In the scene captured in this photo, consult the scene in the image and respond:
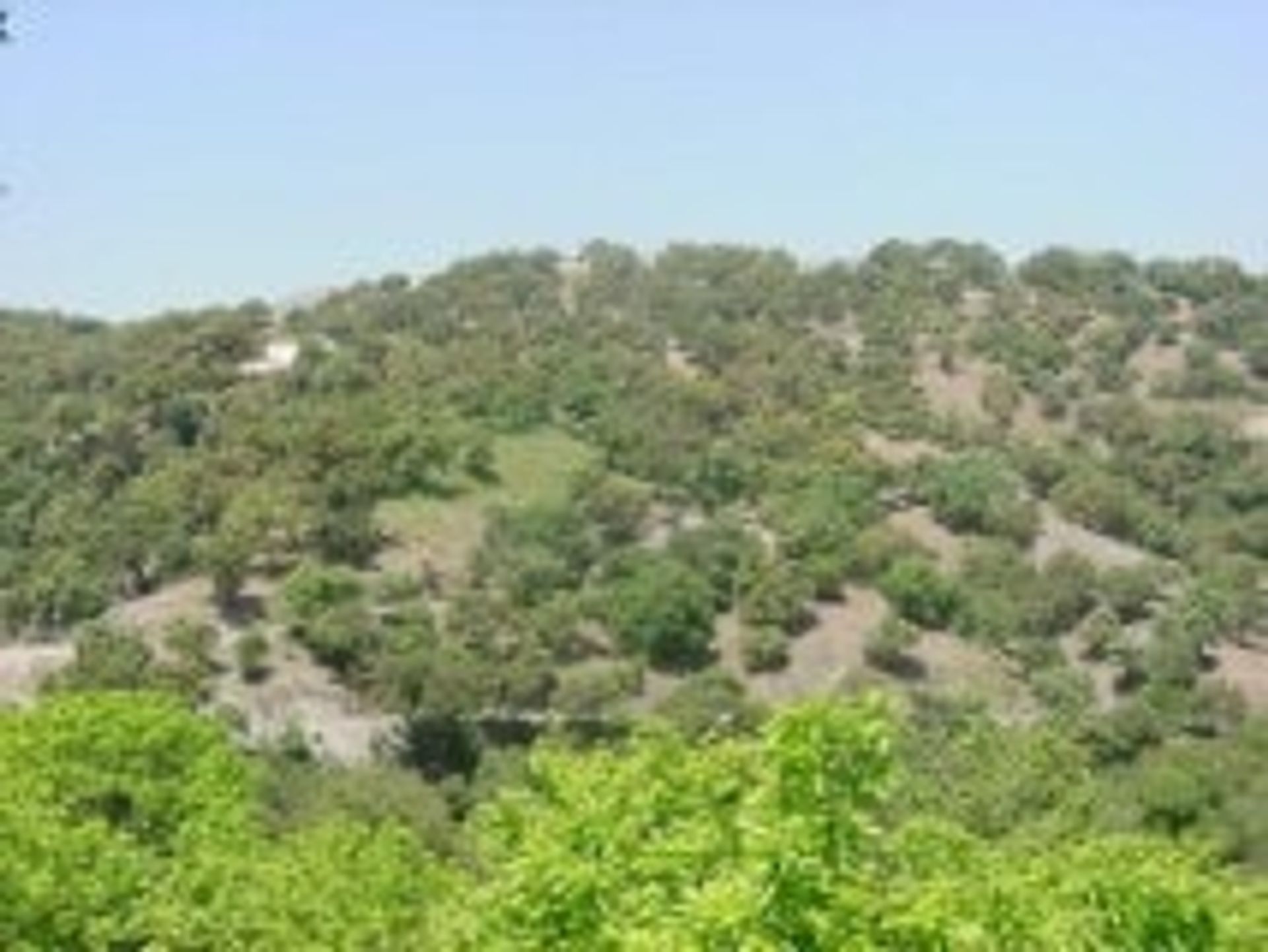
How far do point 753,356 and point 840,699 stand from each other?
537ft

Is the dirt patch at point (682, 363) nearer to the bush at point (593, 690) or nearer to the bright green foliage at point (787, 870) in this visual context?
the bush at point (593, 690)

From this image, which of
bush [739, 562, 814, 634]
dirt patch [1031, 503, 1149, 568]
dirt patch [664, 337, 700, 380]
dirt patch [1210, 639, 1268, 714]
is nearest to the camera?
bush [739, 562, 814, 634]

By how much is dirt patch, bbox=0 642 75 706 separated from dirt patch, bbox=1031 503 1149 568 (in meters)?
61.8

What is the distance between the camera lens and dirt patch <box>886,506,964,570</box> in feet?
534

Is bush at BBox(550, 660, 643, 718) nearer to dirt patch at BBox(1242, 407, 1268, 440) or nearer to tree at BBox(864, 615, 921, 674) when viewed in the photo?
tree at BBox(864, 615, 921, 674)

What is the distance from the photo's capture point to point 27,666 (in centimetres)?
12975

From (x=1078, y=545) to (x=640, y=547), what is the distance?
30.5 metres

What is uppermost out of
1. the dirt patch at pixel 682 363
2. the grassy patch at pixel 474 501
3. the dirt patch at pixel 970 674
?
the dirt patch at pixel 682 363

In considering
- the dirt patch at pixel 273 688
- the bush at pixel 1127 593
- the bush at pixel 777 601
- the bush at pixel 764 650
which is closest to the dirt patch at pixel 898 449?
the bush at pixel 1127 593

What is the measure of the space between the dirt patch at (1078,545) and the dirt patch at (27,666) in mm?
61837

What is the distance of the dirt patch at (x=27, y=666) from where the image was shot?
125 metres

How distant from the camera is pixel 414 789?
103188mm

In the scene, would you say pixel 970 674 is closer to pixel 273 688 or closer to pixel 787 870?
pixel 273 688

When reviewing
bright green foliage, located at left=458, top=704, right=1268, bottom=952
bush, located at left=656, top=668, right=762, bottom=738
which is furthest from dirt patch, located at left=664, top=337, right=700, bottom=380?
bright green foliage, located at left=458, top=704, right=1268, bottom=952
